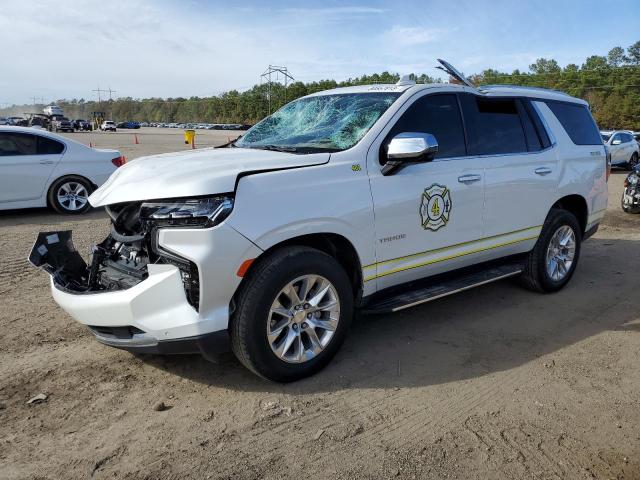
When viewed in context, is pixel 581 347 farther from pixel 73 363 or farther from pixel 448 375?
pixel 73 363

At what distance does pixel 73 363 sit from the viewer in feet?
12.7

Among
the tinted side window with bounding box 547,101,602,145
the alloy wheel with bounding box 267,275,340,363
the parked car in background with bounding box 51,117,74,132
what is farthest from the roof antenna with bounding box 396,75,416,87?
the parked car in background with bounding box 51,117,74,132

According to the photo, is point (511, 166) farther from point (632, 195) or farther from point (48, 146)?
→ point (48, 146)

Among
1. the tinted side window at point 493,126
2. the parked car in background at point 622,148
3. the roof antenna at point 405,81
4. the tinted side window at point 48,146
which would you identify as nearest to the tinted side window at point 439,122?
the tinted side window at point 493,126

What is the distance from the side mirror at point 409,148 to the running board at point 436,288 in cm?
101

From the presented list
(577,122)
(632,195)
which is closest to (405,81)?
(577,122)

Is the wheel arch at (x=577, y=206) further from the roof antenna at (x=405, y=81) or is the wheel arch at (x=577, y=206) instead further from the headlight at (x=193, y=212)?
the headlight at (x=193, y=212)

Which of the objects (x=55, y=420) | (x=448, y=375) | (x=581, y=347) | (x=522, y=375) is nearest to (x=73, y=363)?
(x=55, y=420)

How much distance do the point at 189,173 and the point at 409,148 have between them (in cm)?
148

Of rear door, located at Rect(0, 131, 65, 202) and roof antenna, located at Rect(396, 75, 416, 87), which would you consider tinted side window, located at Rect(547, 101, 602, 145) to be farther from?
rear door, located at Rect(0, 131, 65, 202)

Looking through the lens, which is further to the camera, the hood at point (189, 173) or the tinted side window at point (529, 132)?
the tinted side window at point (529, 132)

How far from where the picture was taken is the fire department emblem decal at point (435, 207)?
160 inches

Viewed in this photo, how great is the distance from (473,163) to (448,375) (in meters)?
1.79

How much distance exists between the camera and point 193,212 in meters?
3.13
